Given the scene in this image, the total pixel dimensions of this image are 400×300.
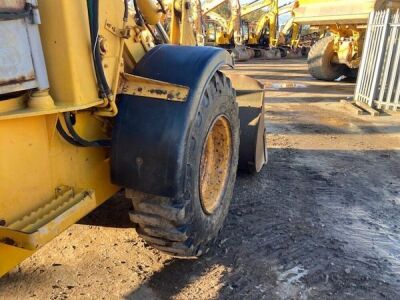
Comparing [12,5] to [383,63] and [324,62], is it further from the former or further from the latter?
[324,62]

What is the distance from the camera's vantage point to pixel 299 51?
2512cm

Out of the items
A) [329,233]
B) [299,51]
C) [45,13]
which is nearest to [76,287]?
[45,13]

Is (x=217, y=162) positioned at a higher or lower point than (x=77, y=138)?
lower

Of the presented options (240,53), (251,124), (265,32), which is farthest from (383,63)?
(265,32)

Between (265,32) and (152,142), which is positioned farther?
(265,32)

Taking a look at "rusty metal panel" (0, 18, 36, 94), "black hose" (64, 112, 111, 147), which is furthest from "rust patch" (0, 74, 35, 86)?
"black hose" (64, 112, 111, 147)

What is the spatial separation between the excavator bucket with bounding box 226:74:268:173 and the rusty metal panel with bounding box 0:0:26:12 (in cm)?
279

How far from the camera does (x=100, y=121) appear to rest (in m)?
2.20

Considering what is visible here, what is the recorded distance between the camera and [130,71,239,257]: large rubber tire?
220 cm

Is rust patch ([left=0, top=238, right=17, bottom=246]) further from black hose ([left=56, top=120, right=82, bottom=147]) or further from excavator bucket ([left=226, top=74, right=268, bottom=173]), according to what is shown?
excavator bucket ([left=226, top=74, right=268, bottom=173])

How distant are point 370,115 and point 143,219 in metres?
6.45

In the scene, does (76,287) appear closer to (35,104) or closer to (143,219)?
(143,219)

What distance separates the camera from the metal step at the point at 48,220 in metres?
1.60

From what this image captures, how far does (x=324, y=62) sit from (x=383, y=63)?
4550 mm
